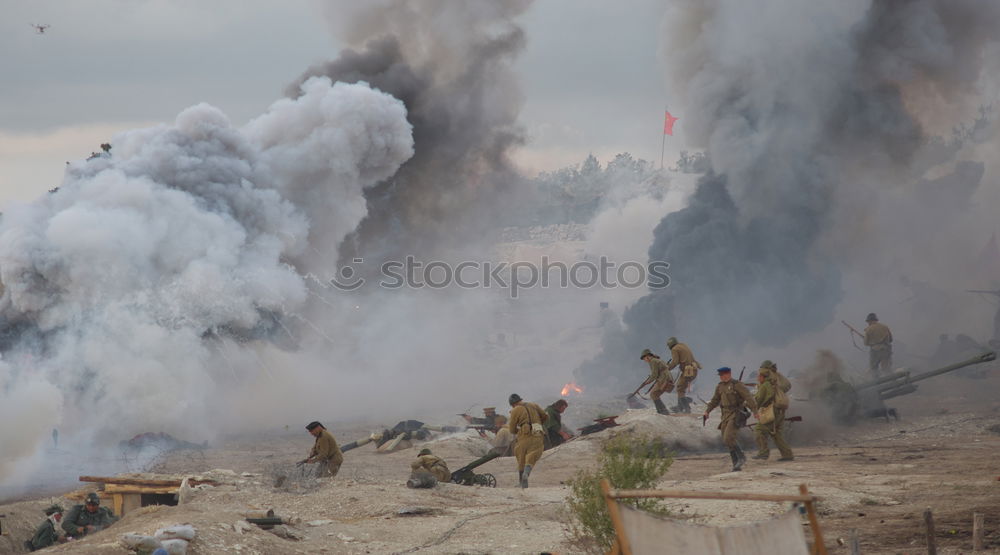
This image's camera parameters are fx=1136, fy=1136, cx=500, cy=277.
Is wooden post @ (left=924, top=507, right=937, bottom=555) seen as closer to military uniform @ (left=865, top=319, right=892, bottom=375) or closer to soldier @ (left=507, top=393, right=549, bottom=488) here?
soldier @ (left=507, top=393, right=549, bottom=488)

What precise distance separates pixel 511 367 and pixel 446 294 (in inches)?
235

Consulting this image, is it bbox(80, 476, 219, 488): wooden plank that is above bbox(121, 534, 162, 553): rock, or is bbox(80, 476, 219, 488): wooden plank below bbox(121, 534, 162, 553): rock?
above

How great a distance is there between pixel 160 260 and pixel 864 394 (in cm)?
1808

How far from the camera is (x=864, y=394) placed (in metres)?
21.8

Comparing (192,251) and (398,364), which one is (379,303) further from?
(192,251)

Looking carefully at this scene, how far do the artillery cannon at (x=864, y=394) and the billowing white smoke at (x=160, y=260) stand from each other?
52.2 ft

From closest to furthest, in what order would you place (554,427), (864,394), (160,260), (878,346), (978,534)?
(978,534), (554,427), (864,394), (878,346), (160,260)

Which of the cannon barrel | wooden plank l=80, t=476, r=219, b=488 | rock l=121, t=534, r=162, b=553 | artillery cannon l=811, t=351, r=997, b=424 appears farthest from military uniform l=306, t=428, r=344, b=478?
the cannon barrel

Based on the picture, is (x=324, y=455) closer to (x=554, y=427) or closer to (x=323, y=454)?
(x=323, y=454)

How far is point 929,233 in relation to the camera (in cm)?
4394

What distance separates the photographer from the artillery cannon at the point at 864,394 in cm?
2119

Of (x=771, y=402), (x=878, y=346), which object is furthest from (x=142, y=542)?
(x=878, y=346)

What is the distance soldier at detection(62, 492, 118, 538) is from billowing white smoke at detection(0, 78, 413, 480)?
9.92 metres

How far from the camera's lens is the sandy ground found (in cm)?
1102
